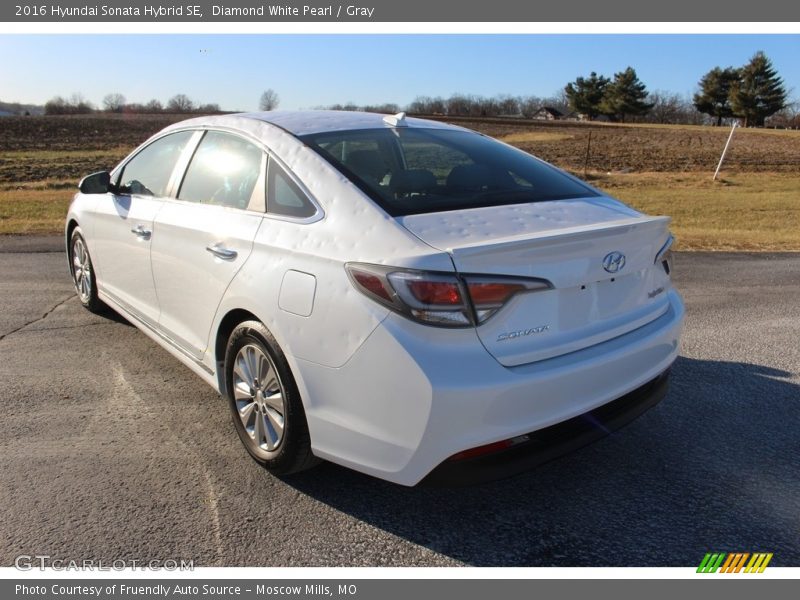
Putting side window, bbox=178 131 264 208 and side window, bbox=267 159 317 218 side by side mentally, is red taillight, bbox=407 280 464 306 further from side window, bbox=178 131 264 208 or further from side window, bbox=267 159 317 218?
side window, bbox=178 131 264 208

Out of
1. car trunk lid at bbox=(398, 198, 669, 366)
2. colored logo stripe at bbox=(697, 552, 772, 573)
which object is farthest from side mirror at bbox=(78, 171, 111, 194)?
colored logo stripe at bbox=(697, 552, 772, 573)

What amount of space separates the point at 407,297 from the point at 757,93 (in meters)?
108

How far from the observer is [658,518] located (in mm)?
2801

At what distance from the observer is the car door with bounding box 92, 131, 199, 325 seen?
4.14 meters

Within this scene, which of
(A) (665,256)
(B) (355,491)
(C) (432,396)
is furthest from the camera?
(A) (665,256)

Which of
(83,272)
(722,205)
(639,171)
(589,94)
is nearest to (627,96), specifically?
(589,94)

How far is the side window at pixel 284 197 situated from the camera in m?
2.99

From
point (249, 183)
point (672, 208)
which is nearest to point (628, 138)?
point (672, 208)

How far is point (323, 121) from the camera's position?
367cm

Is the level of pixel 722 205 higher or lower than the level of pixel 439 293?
lower

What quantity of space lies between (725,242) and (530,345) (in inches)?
332

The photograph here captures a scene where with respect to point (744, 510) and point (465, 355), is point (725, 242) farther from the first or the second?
point (465, 355)

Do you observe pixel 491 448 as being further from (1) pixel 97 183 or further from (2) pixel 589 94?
(2) pixel 589 94

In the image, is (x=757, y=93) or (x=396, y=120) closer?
(x=396, y=120)
